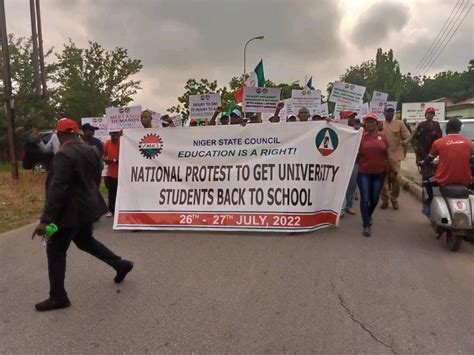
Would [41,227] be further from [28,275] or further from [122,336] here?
[28,275]

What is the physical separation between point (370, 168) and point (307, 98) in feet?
17.1

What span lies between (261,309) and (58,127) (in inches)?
101

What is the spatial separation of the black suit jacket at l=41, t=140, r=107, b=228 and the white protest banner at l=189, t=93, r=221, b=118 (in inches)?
262

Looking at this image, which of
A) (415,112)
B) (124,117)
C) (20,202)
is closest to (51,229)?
(124,117)

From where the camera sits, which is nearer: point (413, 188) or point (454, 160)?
point (454, 160)

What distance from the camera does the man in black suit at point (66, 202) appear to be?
421 cm

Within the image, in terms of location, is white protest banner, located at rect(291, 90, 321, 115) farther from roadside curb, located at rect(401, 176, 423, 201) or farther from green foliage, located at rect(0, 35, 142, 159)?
green foliage, located at rect(0, 35, 142, 159)

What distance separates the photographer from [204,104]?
11156mm

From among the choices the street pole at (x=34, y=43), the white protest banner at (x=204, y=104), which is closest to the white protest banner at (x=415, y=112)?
the white protest banner at (x=204, y=104)

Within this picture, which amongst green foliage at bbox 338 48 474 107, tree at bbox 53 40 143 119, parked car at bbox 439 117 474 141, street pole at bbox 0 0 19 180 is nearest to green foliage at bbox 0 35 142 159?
tree at bbox 53 40 143 119

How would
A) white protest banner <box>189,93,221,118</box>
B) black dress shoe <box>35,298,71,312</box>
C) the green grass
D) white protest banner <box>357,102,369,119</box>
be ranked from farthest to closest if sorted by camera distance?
the green grass
white protest banner <box>357,102,369,119</box>
white protest banner <box>189,93,221,118</box>
black dress shoe <box>35,298,71,312</box>

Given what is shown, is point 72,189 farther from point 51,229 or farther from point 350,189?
point 350,189

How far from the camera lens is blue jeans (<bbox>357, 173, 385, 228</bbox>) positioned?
23.2 ft

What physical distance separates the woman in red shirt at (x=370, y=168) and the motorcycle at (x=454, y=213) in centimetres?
95
